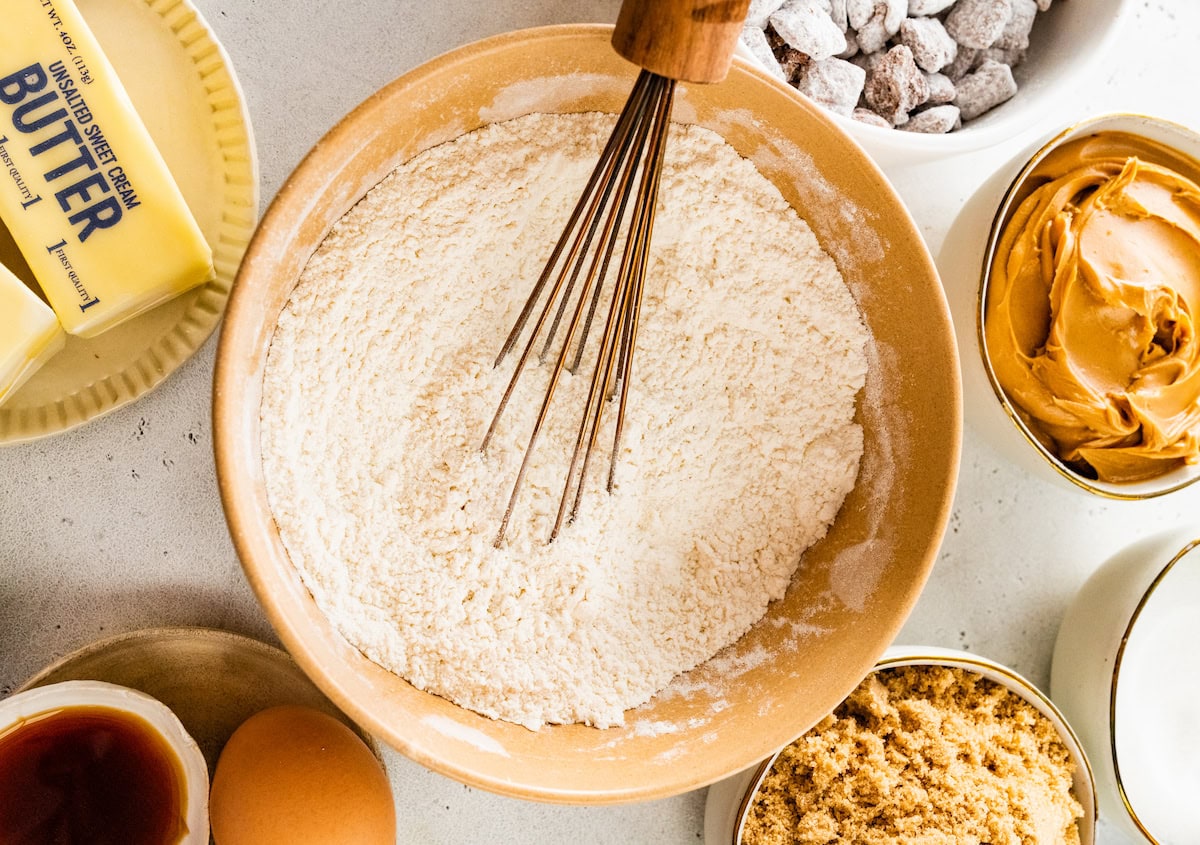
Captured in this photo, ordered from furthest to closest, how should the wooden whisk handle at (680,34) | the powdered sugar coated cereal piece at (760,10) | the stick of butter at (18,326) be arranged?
1. the powdered sugar coated cereal piece at (760,10)
2. the stick of butter at (18,326)
3. the wooden whisk handle at (680,34)

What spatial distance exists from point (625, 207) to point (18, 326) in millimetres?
397

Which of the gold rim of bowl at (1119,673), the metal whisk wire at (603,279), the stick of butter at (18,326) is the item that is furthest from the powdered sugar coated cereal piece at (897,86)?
the stick of butter at (18,326)

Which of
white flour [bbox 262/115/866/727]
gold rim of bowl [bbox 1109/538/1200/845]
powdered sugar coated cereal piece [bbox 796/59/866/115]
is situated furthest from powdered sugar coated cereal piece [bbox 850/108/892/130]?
gold rim of bowl [bbox 1109/538/1200/845]

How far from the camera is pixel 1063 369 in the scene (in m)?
0.67

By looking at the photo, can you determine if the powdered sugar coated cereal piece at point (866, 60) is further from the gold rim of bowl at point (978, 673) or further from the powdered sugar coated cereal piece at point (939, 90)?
the gold rim of bowl at point (978, 673)

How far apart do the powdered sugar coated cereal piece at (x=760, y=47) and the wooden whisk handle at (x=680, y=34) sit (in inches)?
7.6

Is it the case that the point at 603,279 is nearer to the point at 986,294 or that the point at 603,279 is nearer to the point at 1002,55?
the point at 986,294

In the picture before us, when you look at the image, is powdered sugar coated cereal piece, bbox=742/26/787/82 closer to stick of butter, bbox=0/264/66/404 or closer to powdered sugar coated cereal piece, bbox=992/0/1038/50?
powdered sugar coated cereal piece, bbox=992/0/1038/50

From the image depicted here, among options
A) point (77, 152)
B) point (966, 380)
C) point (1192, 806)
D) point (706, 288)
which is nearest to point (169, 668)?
point (77, 152)

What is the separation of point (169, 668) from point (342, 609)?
0.61ft

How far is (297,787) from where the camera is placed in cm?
62

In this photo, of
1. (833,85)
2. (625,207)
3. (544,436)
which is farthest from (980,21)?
(544,436)

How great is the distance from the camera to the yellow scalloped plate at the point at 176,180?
0.67 meters

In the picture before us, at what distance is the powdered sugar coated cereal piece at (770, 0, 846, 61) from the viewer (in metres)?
0.69
